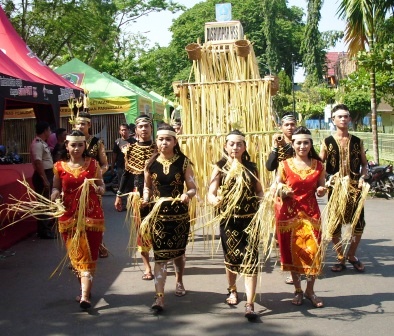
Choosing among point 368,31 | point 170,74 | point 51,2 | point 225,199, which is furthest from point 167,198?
point 170,74

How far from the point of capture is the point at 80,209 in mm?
4629

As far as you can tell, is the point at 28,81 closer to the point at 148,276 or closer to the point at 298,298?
the point at 148,276

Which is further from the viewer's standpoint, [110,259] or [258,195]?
[110,259]

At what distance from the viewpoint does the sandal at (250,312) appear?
424 cm

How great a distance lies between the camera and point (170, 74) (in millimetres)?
43844

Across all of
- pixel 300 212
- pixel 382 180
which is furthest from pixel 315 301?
pixel 382 180

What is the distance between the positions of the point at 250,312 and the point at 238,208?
84 cm

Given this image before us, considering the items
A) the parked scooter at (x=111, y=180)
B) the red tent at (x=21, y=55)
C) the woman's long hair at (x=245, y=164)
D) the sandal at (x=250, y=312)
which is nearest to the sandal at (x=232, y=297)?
the sandal at (x=250, y=312)

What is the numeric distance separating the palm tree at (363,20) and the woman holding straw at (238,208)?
793 cm

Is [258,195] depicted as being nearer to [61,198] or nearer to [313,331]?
[313,331]

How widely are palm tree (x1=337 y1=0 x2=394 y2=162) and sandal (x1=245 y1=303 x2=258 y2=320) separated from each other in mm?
8476

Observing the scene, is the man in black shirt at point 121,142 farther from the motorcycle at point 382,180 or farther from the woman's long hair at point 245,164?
the motorcycle at point 382,180

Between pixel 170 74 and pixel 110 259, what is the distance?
3837 centimetres

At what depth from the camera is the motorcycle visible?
11.9 metres
